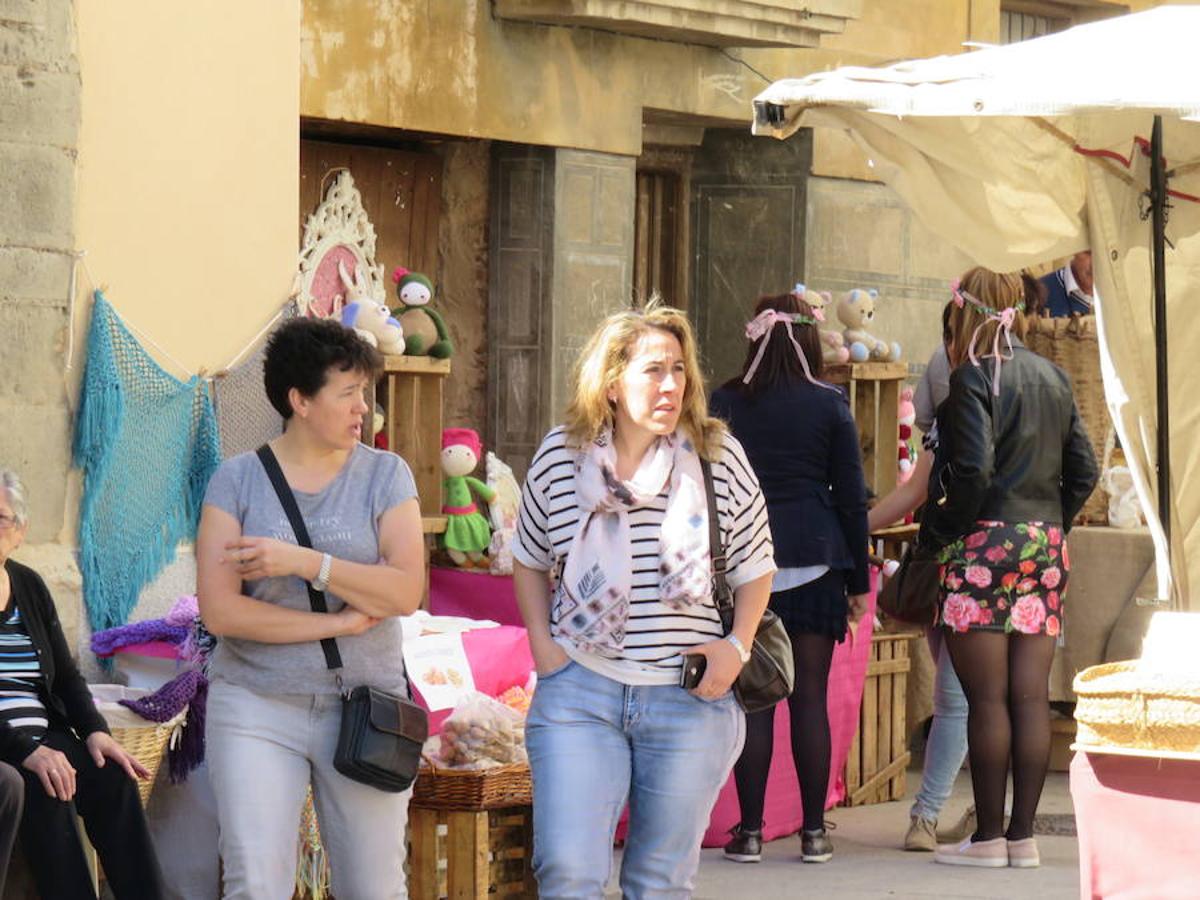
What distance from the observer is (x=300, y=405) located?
5.38 m

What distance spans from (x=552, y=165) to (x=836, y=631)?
11.9ft

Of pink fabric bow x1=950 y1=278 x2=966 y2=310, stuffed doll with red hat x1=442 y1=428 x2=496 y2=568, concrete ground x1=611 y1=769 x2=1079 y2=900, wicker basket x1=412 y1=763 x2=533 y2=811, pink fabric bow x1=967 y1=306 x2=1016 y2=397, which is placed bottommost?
concrete ground x1=611 y1=769 x2=1079 y2=900

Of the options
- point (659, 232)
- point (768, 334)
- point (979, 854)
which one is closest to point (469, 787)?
point (768, 334)

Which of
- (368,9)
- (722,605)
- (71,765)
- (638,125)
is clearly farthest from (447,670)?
(638,125)

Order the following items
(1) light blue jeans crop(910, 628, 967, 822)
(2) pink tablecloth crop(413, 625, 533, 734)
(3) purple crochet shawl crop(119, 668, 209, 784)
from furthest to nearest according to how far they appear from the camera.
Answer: (1) light blue jeans crop(910, 628, 967, 822) < (2) pink tablecloth crop(413, 625, 533, 734) < (3) purple crochet shawl crop(119, 668, 209, 784)

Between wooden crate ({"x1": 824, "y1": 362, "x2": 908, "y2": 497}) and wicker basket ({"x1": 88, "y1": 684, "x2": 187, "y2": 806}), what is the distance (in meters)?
4.28

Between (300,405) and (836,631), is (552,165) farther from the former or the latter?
(300,405)

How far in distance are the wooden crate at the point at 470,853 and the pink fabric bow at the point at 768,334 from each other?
77.3 inches

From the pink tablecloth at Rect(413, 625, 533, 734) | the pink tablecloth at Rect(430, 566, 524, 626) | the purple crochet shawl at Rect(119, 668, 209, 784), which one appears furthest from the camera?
the pink tablecloth at Rect(430, 566, 524, 626)

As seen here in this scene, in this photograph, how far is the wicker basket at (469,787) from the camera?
6.37 metres

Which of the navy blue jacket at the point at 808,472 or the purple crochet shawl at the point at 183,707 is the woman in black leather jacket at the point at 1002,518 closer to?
the navy blue jacket at the point at 808,472

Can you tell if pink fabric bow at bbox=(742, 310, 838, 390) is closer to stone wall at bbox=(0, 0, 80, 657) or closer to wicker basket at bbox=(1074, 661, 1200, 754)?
stone wall at bbox=(0, 0, 80, 657)

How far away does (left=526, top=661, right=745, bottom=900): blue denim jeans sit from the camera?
5129 mm

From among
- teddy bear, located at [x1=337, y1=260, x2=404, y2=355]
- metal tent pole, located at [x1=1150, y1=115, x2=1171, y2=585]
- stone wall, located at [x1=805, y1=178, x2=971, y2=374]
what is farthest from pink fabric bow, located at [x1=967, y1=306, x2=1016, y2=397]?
stone wall, located at [x1=805, y1=178, x2=971, y2=374]
